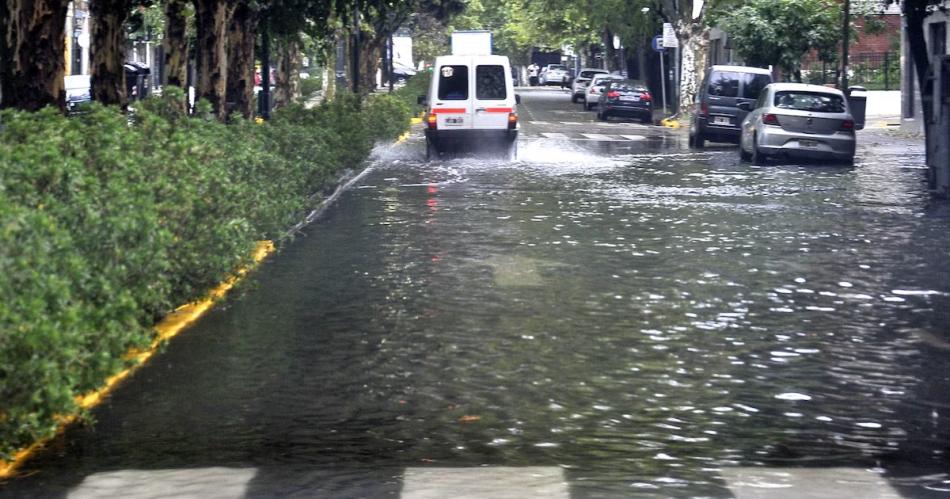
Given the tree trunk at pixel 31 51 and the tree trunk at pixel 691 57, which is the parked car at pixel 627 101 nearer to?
the tree trunk at pixel 691 57

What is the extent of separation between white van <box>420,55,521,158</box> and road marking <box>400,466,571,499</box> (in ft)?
79.9

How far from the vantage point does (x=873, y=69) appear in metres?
58.3

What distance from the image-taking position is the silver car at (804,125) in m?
28.7

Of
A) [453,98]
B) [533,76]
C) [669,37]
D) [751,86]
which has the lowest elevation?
[453,98]

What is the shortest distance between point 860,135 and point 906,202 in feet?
66.5

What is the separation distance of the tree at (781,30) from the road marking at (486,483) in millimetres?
41148

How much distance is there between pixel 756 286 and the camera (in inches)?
514

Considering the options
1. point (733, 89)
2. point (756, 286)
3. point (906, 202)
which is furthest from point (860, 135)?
point (756, 286)

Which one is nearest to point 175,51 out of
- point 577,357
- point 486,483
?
point 577,357

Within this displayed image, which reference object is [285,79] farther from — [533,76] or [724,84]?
[533,76]

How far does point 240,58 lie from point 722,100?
14.7m

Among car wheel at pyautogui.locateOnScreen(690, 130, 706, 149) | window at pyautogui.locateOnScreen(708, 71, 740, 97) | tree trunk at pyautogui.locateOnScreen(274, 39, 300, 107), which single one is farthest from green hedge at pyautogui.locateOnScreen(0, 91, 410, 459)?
tree trunk at pyautogui.locateOnScreen(274, 39, 300, 107)

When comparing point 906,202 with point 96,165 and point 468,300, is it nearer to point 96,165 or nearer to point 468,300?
point 468,300

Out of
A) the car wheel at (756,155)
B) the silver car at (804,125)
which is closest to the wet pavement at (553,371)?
the silver car at (804,125)
